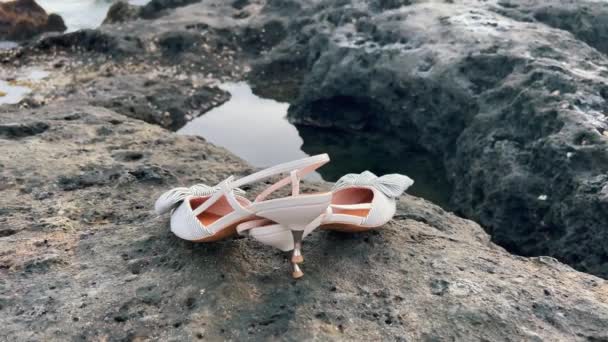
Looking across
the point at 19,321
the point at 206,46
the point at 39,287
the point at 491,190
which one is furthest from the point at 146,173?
the point at 206,46

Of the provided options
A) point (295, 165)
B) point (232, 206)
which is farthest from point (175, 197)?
point (295, 165)

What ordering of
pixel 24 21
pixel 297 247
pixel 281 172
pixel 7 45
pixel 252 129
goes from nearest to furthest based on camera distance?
pixel 297 247 → pixel 281 172 → pixel 252 129 → pixel 7 45 → pixel 24 21

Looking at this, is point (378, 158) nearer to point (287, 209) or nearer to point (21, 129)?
point (21, 129)

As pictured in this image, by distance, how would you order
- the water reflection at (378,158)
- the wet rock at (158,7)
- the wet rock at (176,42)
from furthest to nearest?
the wet rock at (158,7) → the wet rock at (176,42) → the water reflection at (378,158)

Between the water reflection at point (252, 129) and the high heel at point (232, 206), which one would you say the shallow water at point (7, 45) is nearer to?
the water reflection at point (252, 129)

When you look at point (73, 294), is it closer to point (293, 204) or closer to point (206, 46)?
point (293, 204)

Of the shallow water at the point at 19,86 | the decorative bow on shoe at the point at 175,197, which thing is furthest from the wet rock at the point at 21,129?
the shallow water at the point at 19,86
